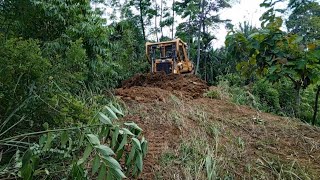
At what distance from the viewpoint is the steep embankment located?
1777 mm

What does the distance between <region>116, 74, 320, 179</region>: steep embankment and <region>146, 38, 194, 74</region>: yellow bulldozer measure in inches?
201

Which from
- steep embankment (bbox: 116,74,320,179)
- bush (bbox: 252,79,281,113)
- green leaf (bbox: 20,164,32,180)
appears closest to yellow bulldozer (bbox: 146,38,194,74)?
bush (bbox: 252,79,281,113)

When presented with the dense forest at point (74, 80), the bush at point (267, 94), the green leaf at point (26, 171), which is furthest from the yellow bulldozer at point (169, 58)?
the green leaf at point (26, 171)

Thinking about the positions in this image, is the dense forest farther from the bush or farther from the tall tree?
the tall tree

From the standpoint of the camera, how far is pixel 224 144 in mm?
2170

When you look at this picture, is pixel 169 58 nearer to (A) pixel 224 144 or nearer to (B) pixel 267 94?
(B) pixel 267 94

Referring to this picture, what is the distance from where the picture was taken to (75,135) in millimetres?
1821

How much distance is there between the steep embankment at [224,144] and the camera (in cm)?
178

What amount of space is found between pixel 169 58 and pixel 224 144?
6.61 metres

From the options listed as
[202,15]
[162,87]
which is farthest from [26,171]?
[202,15]

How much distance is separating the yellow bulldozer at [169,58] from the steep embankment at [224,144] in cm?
509

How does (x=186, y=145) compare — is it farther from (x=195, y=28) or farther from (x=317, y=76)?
(x=195, y=28)

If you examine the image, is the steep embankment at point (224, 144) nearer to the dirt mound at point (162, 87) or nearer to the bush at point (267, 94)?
the dirt mound at point (162, 87)

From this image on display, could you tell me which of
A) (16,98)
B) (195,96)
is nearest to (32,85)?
(16,98)
